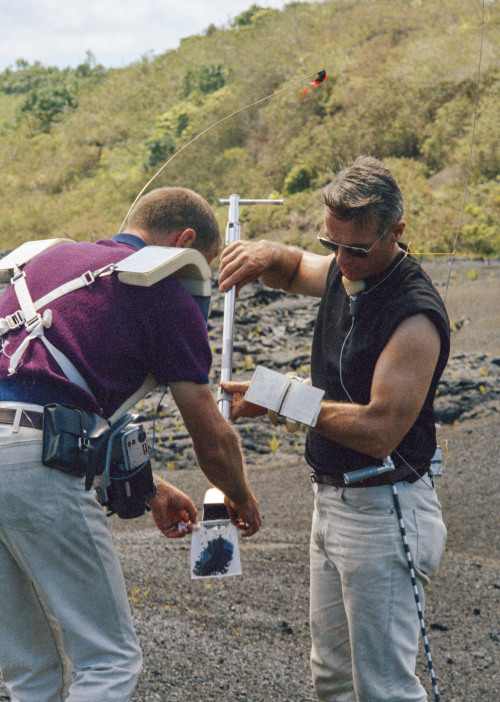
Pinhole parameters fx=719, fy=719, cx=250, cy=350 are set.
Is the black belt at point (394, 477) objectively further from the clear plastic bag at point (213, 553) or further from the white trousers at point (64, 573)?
the white trousers at point (64, 573)

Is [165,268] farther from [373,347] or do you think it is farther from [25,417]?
[373,347]

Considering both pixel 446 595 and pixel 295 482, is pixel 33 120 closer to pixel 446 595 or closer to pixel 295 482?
pixel 295 482

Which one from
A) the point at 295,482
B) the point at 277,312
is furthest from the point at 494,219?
the point at 295,482

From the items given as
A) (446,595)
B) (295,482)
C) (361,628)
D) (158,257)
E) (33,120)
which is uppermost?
(33,120)

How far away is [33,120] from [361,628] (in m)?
44.6

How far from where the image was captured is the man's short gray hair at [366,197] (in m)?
2.50

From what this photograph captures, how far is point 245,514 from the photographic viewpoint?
9.14ft

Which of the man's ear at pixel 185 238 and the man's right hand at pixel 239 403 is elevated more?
the man's ear at pixel 185 238

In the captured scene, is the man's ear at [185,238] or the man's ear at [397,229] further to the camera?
the man's ear at [185,238]

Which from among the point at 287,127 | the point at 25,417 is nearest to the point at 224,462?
the point at 25,417

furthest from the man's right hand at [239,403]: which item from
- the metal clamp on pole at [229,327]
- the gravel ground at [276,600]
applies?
the gravel ground at [276,600]

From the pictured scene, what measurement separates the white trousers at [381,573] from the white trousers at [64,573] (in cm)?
78

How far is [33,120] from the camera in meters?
42.5

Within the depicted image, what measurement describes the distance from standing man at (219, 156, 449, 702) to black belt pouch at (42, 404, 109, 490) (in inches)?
30.9
